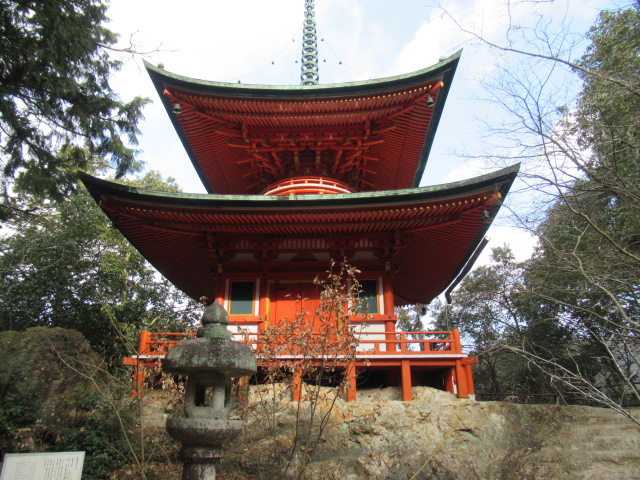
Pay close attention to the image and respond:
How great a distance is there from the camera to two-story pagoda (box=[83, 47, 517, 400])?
31.5 feet

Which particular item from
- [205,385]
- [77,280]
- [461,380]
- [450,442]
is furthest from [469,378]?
[77,280]

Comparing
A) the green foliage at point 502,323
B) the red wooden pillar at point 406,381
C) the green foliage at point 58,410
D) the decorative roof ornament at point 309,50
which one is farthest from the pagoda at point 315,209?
the green foliage at point 502,323

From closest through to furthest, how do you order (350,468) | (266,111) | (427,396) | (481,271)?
(350,468) < (427,396) < (266,111) < (481,271)

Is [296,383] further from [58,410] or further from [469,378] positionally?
[58,410]

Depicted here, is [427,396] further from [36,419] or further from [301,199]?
[36,419]

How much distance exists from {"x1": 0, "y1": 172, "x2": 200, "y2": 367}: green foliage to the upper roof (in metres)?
8.24

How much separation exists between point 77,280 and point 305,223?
47.2 feet

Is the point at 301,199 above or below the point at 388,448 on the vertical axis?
above

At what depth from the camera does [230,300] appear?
11.3m

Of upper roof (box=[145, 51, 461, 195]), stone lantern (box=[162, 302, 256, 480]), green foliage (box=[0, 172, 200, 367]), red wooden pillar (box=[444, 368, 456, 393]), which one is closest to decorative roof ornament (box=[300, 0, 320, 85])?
upper roof (box=[145, 51, 461, 195])

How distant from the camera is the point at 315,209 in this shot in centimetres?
974

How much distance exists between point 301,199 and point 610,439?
7188 millimetres

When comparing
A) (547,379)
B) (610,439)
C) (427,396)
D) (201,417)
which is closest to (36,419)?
(201,417)

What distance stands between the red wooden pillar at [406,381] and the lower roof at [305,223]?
255 centimetres
